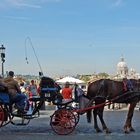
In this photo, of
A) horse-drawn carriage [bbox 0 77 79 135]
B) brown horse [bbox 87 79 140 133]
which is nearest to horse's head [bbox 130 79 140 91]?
brown horse [bbox 87 79 140 133]

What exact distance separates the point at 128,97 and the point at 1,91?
3.61 metres

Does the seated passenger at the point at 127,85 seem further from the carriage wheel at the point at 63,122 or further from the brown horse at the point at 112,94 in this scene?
→ the carriage wheel at the point at 63,122

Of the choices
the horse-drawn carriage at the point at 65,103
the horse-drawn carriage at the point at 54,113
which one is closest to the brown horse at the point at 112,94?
the horse-drawn carriage at the point at 65,103

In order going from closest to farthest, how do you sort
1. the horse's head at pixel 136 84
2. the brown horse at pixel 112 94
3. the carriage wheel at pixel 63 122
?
the carriage wheel at pixel 63 122
the brown horse at pixel 112 94
the horse's head at pixel 136 84

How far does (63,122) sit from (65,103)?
0.69 meters

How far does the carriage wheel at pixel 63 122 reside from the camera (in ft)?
45.6

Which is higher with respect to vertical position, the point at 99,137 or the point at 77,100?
the point at 77,100

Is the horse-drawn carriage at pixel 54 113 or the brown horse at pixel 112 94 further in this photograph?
the brown horse at pixel 112 94

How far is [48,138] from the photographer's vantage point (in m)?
13.1

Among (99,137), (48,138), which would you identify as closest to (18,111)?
(48,138)

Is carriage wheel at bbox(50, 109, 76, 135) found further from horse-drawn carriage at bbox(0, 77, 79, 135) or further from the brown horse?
the brown horse

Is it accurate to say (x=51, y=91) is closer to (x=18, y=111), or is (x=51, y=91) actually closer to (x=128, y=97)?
(x=18, y=111)

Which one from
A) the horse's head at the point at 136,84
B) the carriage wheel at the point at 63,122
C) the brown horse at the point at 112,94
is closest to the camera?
the carriage wheel at the point at 63,122

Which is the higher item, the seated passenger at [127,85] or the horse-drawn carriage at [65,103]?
the seated passenger at [127,85]
